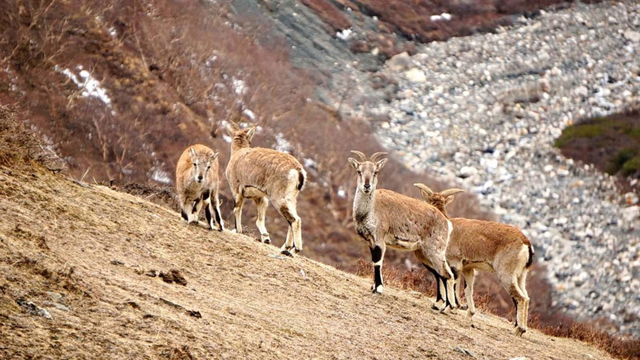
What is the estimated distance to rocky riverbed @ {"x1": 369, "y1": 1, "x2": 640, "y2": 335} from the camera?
39.4 metres

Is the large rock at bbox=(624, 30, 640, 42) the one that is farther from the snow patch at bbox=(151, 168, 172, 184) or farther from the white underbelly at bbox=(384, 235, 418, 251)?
the white underbelly at bbox=(384, 235, 418, 251)

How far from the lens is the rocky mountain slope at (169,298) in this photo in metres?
8.05

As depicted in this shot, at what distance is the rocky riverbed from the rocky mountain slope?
2342cm

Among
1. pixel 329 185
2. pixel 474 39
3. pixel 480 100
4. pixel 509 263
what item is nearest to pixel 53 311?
pixel 509 263

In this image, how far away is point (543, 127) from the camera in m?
A: 50.3

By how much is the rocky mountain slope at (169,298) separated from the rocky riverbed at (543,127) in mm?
23421

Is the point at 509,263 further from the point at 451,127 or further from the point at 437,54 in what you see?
the point at 437,54

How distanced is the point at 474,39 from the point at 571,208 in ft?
52.0

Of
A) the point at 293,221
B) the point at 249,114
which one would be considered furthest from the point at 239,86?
the point at 293,221

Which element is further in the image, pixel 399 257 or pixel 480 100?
pixel 480 100

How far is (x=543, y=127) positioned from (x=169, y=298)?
43.0 m

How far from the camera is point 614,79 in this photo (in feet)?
180

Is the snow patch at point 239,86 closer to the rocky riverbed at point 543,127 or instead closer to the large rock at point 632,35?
the rocky riverbed at point 543,127

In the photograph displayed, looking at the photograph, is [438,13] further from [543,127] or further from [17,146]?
[17,146]
